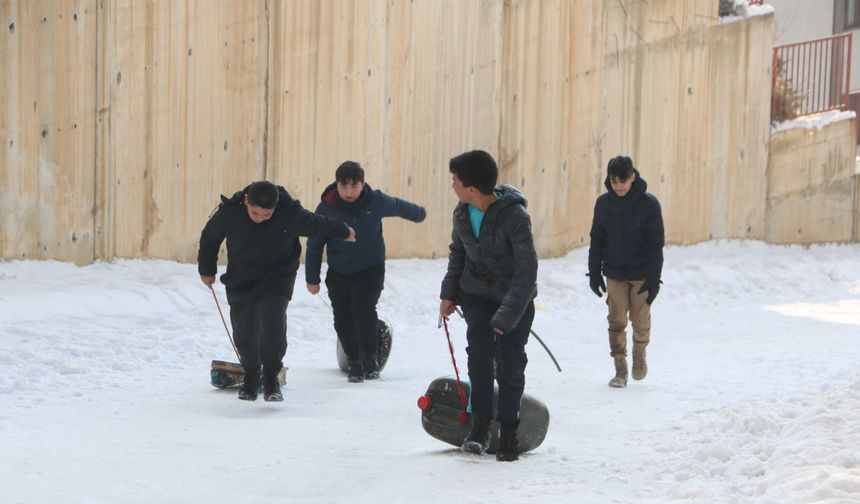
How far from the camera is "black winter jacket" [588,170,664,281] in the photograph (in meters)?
9.18

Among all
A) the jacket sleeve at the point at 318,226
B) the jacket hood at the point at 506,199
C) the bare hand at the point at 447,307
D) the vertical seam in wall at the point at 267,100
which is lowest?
the bare hand at the point at 447,307

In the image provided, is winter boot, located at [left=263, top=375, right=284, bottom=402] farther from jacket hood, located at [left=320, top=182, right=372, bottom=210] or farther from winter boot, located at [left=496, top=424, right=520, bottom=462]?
winter boot, located at [left=496, top=424, right=520, bottom=462]

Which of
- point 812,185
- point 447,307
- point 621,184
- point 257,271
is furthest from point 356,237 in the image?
point 812,185

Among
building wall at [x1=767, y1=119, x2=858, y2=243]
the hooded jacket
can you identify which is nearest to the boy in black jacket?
the hooded jacket

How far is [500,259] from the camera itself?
6.50 meters

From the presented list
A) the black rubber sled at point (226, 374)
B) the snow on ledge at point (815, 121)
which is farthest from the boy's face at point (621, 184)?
the snow on ledge at point (815, 121)

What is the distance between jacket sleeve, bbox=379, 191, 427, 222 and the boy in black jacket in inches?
43.4

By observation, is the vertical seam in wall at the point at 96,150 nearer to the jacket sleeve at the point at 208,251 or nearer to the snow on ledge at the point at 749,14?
the jacket sleeve at the point at 208,251

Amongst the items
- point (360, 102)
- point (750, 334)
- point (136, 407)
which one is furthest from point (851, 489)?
point (360, 102)

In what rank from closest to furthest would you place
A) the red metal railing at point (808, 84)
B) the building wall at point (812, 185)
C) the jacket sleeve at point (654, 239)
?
the jacket sleeve at point (654, 239), the building wall at point (812, 185), the red metal railing at point (808, 84)

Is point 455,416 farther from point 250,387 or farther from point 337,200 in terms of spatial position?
point 337,200

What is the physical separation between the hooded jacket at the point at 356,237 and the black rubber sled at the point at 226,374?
0.94m

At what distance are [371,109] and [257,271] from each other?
6.05 meters

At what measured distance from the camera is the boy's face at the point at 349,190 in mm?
9055
